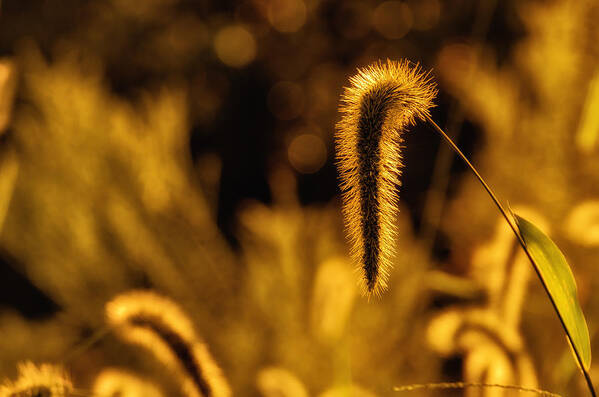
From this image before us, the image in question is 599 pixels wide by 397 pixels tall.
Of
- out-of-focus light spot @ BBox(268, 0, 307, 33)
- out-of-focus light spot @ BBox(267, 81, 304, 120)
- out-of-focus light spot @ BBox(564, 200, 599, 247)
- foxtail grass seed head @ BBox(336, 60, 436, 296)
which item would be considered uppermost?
out-of-focus light spot @ BBox(268, 0, 307, 33)

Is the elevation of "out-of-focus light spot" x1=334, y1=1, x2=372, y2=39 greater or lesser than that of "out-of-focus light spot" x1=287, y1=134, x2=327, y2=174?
greater

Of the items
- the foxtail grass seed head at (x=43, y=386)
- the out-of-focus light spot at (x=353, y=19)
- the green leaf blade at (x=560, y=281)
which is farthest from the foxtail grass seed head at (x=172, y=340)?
the out-of-focus light spot at (x=353, y=19)

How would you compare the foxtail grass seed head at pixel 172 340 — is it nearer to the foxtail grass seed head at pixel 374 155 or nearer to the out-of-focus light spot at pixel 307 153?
the foxtail grass seed head at pixel 374 155

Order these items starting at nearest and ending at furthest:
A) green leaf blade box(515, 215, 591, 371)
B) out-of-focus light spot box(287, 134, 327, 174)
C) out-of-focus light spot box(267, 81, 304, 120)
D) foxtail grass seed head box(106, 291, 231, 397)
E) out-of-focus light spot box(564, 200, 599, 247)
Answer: green leaf blade box(515, 215, 591, 371) → foxtail grass seed head box(106, 291, 231, 397) → out-of-focus light spot box(564, 200, 599, 247) → out-of-focus light spot box(287, 134, 327, 174) → out-of-focus light spot box(267, 81, 304, 120)

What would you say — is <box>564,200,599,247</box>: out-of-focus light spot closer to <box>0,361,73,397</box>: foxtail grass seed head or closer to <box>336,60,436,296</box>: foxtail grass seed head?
<box>336,60,436,296</box>: foxtail grass seed head

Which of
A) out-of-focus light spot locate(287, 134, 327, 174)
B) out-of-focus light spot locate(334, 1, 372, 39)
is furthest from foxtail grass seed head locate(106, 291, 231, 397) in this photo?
out-of-focus light spot locate(334, 1, 372, 39)

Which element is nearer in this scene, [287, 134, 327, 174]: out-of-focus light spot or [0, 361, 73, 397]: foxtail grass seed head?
[0, 361, 73, 397]: foxtail grass seed head

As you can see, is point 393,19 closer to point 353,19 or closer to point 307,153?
point 353,19
